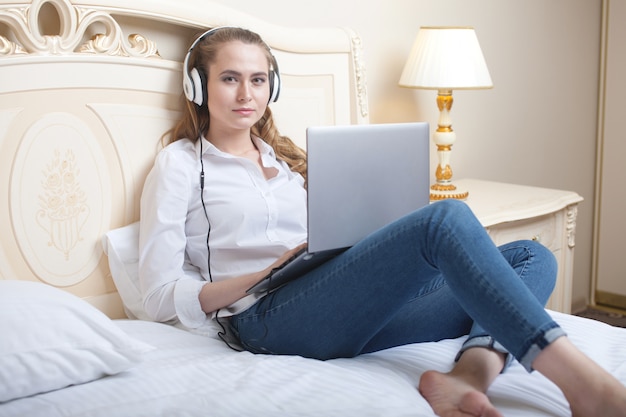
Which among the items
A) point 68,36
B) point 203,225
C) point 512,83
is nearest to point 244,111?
point 203,225

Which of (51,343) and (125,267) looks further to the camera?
(125,267)

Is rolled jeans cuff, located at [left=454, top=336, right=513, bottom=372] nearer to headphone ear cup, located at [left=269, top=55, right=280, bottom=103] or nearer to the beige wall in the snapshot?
headphone ear cup, located at [left=269, top=55, right=280, bottom=103]

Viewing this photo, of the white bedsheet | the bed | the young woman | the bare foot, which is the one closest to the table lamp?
the bed

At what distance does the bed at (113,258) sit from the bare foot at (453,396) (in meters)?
0.03

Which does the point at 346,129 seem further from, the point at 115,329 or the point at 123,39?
the point at 123,39

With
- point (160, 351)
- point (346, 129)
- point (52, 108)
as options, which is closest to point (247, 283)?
point (160, 351)

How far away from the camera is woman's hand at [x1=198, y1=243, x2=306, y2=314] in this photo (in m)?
1.40

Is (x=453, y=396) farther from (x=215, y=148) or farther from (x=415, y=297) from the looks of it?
(x=215, y=148)

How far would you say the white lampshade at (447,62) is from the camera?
86.6 inches

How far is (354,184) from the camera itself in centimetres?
126

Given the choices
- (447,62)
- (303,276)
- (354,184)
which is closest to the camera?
(354,184)

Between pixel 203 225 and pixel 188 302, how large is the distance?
19 cm

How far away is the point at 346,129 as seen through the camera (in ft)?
4.11

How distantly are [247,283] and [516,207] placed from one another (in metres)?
1.11
